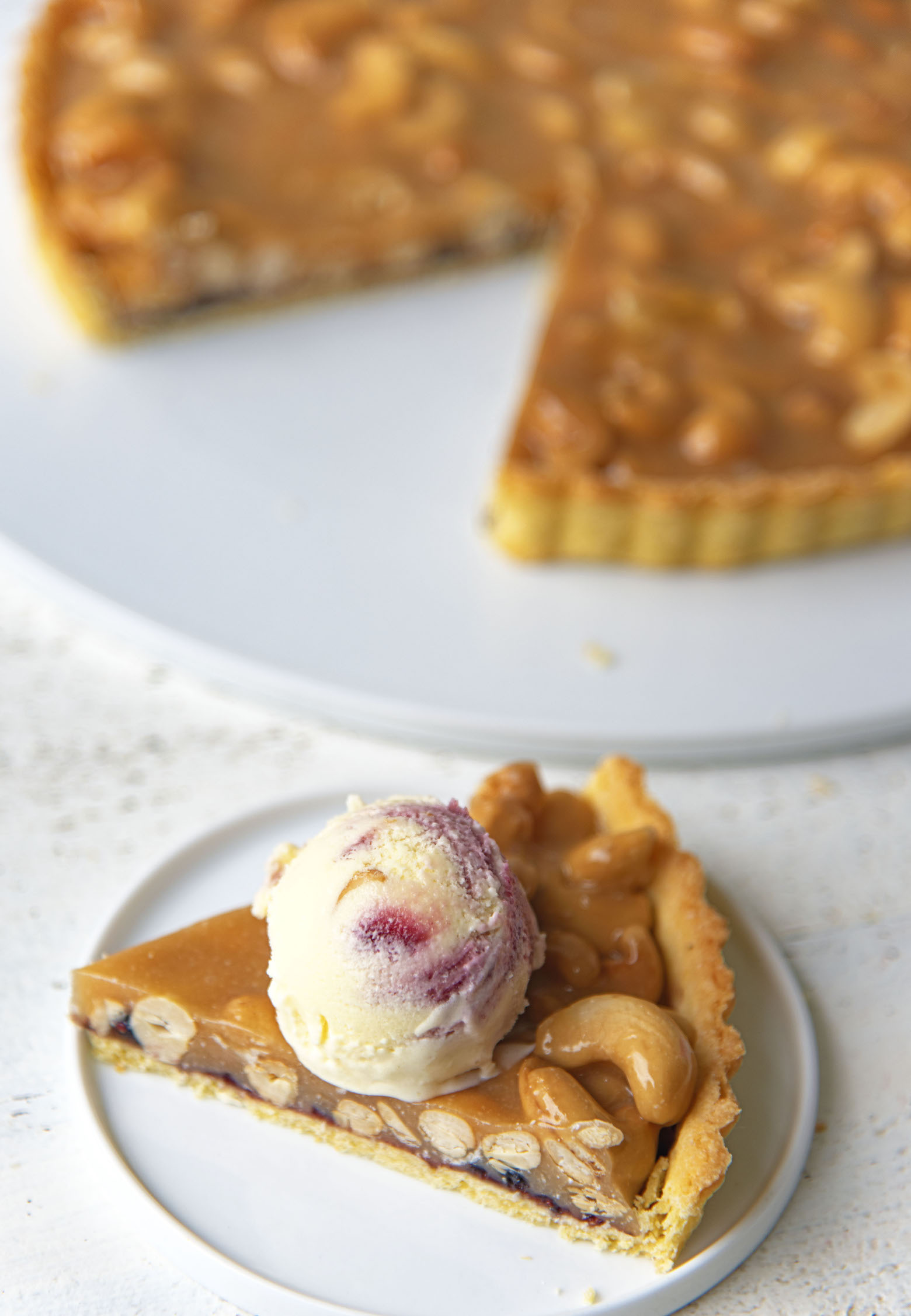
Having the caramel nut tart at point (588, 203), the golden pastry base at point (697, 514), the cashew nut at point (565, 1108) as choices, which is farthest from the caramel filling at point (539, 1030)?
the caramel nut tart at point (588, 203)

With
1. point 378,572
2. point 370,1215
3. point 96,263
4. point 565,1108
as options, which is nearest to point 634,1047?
point 565,1108

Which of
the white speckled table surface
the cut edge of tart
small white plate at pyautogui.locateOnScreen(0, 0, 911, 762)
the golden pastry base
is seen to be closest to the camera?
the white speckled table surface

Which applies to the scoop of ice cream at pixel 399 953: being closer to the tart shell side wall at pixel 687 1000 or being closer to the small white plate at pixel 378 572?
the tart shell side wall at pixel 687 1000

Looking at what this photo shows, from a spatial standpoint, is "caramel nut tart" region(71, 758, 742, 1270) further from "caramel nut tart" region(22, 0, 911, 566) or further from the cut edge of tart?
the cut edge of tart

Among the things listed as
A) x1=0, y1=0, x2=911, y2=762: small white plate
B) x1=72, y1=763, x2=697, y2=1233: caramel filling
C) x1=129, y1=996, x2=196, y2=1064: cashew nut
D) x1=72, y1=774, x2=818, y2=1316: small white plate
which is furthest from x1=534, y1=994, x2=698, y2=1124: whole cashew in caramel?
x1=0, y1=0, x2=911, y2=762: small white plate

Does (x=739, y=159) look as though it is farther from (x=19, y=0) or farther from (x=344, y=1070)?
(x=344, y=1070)

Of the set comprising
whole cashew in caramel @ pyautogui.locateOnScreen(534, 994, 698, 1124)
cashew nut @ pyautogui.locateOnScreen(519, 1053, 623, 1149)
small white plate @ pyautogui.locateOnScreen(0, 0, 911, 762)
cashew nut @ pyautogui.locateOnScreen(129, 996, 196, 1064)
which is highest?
whole cashew in caramel @ pyautogui.locateOnScreen(534, 994, 698, 1124)

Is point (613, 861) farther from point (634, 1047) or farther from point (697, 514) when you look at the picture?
point (697, 514)

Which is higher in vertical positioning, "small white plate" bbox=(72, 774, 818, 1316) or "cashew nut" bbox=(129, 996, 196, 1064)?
"cashew nut" bbox=(129, 996, 196, 1064)

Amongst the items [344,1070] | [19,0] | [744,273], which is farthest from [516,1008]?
[19,0]
